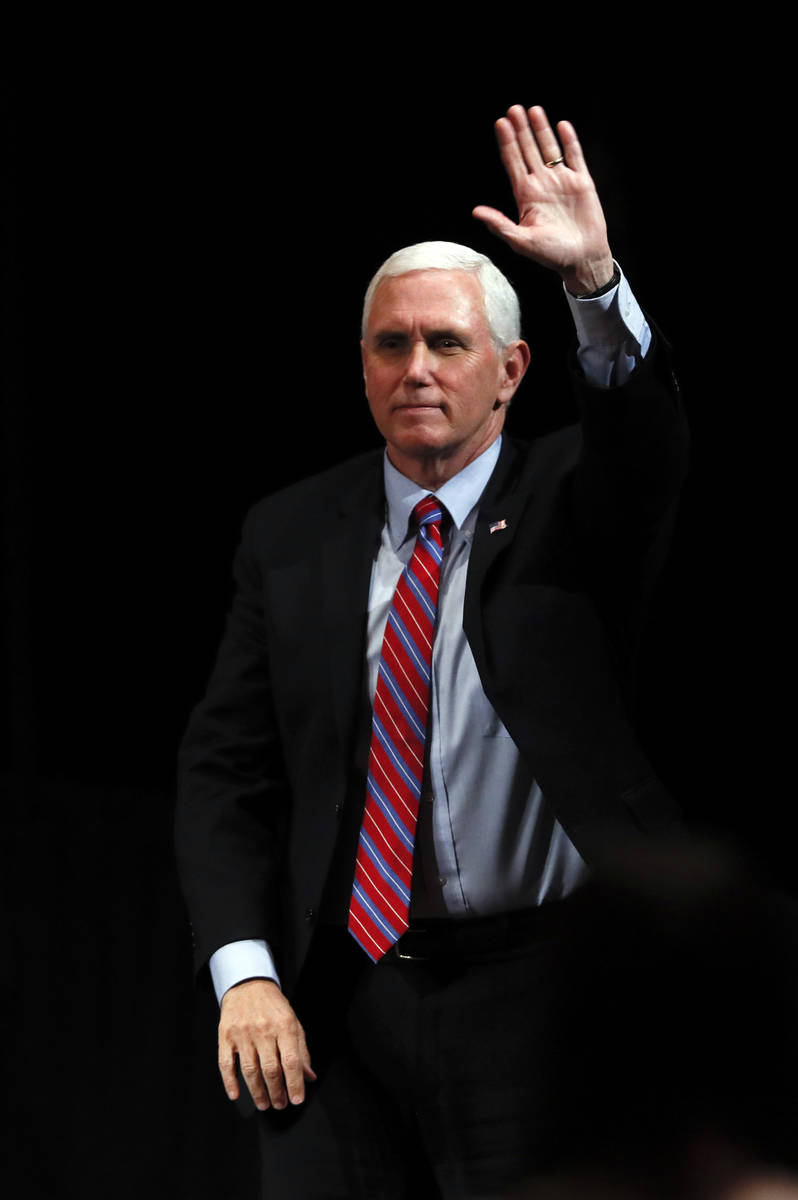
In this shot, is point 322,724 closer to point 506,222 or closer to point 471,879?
point 471,879

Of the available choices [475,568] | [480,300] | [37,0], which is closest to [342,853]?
[475,568]

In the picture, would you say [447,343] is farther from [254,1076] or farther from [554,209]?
[254,1076]

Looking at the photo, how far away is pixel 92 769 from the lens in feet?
9.19

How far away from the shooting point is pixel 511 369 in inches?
71.6

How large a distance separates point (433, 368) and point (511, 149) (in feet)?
0.83

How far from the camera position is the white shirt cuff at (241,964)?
171 cm

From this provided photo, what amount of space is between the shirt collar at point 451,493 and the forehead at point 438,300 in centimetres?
16

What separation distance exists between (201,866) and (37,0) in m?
1.64

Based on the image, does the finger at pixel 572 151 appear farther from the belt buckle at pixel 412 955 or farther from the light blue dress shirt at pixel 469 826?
the belt buckle at pixel 412 955

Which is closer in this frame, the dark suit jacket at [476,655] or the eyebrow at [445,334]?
the dark suit jacket at [476,655]

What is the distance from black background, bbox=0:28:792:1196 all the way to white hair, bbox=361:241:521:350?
→ 23cm

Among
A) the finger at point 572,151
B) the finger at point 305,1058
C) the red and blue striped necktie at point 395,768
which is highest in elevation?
the finger at point 572,151

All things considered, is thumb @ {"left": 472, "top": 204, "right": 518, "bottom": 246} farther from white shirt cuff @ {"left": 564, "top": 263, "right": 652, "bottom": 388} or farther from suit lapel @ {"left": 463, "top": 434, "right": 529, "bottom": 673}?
suit lapel @ {"left": 463, "top": 434, "right": 529, "bottom": 673}

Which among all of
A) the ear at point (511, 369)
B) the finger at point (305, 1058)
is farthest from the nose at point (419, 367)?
the finger at point (305, 1058)
